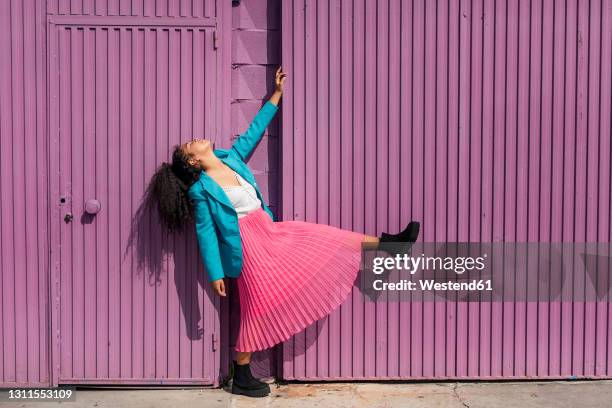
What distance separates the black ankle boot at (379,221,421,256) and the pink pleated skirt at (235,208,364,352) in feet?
0.95

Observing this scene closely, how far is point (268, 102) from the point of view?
15.7 feet

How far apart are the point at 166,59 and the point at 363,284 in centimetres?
179

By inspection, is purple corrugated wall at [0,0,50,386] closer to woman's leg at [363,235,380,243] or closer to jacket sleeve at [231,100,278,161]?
jacket sleeve at [231,100,278,161]

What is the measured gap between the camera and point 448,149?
4840mm

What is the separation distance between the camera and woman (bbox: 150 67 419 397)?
4.60 metres

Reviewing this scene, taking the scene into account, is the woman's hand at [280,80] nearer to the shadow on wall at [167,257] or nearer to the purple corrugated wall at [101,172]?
the purple corrugated wall at [101,172]

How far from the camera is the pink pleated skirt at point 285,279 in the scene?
464 cm

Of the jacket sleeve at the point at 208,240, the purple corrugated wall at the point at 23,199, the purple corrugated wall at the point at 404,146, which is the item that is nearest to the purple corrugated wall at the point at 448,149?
the purple corrugated wall at the point at 404,146

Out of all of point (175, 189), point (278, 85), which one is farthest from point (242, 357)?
point (278, 85)

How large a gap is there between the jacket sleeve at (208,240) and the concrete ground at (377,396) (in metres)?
0.76

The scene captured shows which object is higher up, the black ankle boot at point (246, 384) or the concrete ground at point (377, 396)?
the black ankle boot at point (246, 384)

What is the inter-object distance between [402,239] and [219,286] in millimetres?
1102

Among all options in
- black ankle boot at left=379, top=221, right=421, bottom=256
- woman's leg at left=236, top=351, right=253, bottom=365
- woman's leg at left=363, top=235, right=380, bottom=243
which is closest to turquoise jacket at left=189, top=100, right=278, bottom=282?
woman's leg at left=236, top=351, right=253, bottom=365
